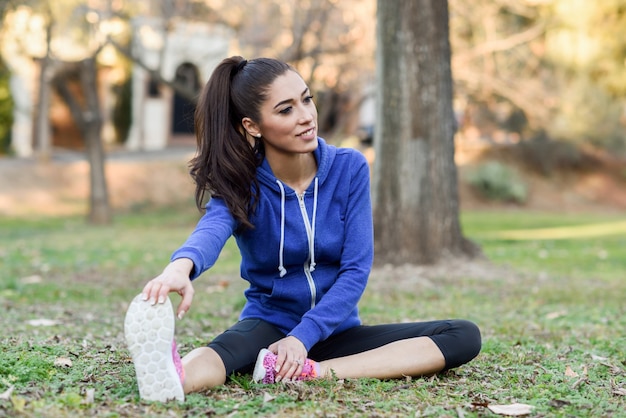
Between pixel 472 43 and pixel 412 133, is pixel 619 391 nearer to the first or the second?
pixel 412 133

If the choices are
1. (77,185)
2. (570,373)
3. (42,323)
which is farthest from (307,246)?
(77,185)

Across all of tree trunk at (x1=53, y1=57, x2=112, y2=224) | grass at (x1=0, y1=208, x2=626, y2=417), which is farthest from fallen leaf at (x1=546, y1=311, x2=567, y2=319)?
tree trunk at (x1=53, y1=57, x2=112, y2=224)

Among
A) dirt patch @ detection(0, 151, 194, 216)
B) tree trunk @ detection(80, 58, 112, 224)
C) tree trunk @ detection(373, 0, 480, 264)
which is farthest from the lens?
dirt patch @ detection(0, 151, 194, 216)

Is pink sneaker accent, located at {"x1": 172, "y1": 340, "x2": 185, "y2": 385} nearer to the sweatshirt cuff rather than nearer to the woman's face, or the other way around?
the sweatshirt cuff

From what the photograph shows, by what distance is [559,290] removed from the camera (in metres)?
7.66

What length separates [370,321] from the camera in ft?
19.3

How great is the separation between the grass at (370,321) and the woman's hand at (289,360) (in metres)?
0.07

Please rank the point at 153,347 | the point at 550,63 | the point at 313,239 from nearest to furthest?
the point at 153,347
the point at 313,239
the point at 550,63

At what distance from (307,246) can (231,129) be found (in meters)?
0.60

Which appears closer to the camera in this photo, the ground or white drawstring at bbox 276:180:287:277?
white drawstring at bbox 276:180:287:277

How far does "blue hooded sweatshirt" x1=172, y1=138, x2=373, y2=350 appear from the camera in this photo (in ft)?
12.2

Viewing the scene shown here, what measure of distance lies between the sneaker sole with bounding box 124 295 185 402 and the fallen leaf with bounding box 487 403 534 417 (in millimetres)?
1140

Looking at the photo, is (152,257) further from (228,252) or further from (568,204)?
(568,204)

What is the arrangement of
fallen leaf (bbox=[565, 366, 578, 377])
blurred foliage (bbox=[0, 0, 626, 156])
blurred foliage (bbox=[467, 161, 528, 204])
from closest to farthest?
fallen leaf (bbox=[565, 366, 578, 377])
blurred foliage (bbox=[0, 0, 626, 156])
blurred foliage (bbox=[467, 161, 528, 204])
